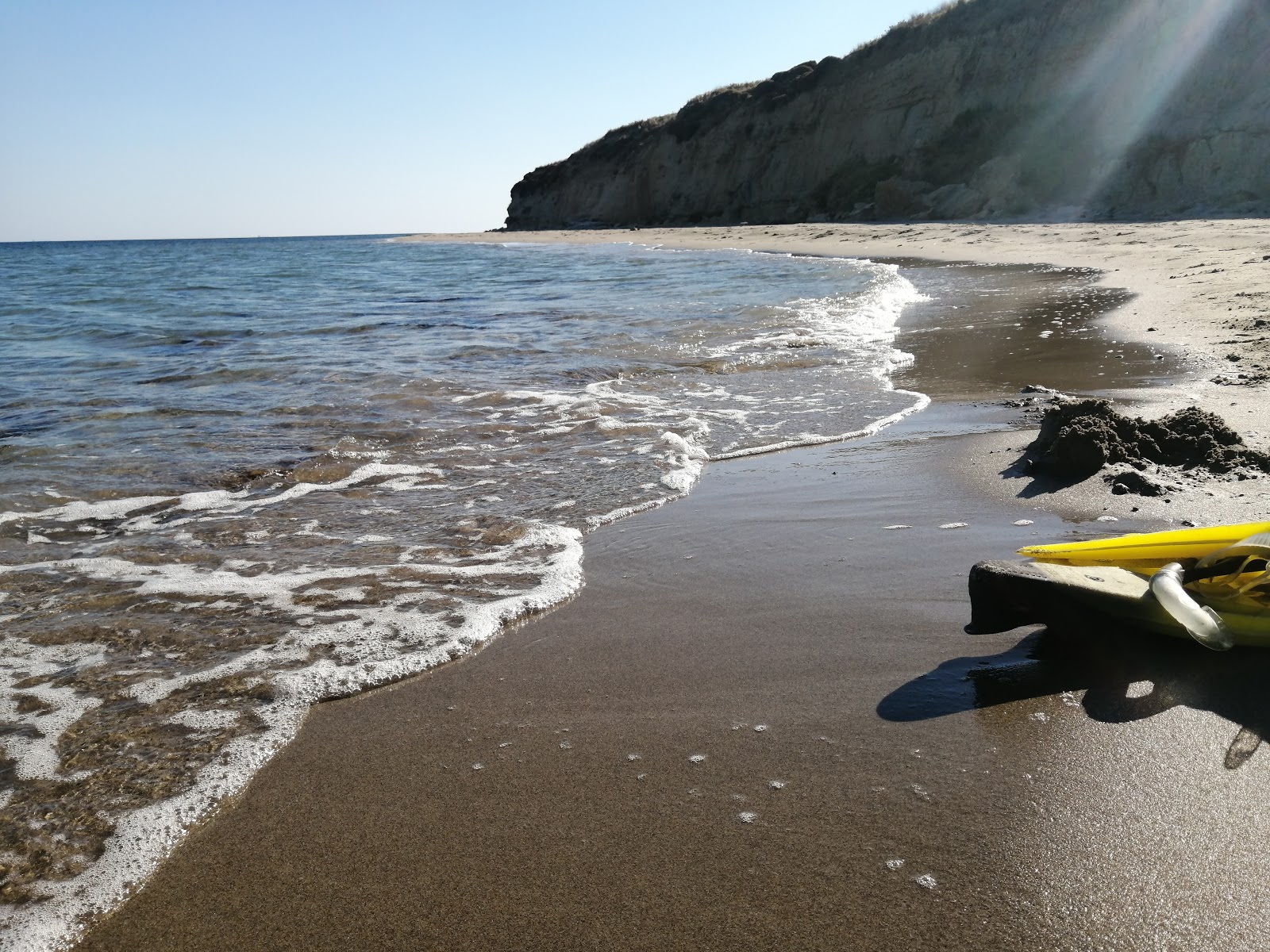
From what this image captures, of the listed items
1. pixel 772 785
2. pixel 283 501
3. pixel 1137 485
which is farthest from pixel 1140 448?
pixel 283 501

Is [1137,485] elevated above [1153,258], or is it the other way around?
[1153,258]

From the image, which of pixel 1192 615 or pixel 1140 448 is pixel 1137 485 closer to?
pixel 1140 448

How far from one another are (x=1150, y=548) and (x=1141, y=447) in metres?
1.44

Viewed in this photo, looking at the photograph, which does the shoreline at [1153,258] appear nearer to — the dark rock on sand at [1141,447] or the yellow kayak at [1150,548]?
the dark rock on sand at [1141,447]

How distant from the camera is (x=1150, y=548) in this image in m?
2.25

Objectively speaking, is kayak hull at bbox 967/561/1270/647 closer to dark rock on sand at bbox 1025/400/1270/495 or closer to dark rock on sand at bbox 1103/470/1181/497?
dark rock on sand at bbox 1103/470/1181/497

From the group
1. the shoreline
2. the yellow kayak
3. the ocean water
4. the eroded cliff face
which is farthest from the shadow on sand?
the eroded cliff face

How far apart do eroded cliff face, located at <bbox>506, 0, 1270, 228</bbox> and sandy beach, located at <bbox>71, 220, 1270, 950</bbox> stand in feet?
67.2

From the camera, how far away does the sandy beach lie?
1.41 m

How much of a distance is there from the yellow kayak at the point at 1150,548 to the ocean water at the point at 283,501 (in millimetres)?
1439

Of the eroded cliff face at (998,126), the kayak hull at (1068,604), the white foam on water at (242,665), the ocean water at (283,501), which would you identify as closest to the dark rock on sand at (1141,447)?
the kayak hull at (1068,604)

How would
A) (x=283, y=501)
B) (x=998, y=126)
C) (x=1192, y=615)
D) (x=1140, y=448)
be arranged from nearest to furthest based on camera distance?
1. (x=1192, y=615)
2. (x=1140, y=448)
3. (x=283, y=501)
4. (x=998, y=126)

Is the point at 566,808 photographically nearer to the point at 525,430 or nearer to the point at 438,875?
the point at 438,875

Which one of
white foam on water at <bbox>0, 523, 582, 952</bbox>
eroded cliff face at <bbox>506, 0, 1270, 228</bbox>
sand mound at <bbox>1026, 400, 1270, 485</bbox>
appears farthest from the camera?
eroded cliff face at <bbox>506, 0, 1270, 228</bbox>
